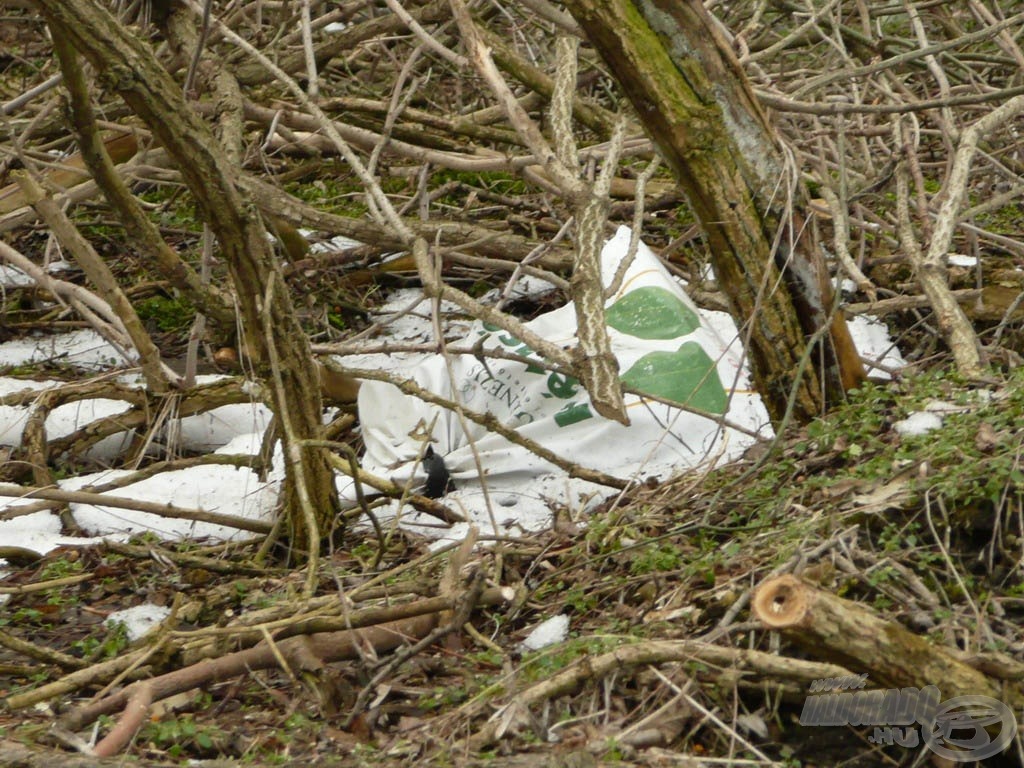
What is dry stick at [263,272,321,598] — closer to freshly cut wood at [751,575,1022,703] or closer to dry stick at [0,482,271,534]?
dry stick at [0,482,271,534]

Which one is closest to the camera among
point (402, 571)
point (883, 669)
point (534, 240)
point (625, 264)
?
point (883, 669)

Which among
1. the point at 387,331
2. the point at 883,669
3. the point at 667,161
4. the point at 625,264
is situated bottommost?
the point at 387,331

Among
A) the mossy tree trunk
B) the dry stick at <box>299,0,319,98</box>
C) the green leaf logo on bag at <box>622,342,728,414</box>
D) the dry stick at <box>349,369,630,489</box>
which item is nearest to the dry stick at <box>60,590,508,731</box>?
the mossy tree trunk

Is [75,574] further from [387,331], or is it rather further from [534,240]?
[534,240]

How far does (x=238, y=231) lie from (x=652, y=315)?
1.35 meters

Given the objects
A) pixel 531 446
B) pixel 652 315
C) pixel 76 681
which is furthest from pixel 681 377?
pixel 76 681

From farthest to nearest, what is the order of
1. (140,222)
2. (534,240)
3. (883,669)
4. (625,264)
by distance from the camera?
(534,240) < (140,222) < (625,264) < (883,669)

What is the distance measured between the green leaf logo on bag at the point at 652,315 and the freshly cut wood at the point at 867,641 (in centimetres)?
175

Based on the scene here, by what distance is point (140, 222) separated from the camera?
124 inches

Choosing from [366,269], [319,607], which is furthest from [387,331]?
[319,607]

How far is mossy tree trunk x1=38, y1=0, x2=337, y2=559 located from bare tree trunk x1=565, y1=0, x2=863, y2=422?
869mm

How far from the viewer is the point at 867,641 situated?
68.4 inches

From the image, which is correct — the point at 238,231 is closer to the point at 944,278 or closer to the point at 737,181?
the point at 737,181

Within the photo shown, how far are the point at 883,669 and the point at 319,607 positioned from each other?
1183 millimetres
